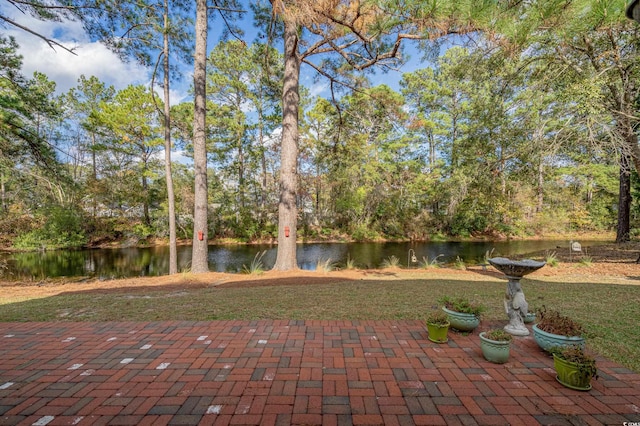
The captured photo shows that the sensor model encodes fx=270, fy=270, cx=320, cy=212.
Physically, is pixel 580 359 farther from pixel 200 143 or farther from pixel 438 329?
pixel 200 143

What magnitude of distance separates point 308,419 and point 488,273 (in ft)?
23.0

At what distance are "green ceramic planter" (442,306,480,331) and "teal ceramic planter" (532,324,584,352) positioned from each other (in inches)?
20.6

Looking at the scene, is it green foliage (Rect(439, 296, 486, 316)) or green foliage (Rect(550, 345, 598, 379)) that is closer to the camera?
green foliage (Rect(550, 345, 598, 379))

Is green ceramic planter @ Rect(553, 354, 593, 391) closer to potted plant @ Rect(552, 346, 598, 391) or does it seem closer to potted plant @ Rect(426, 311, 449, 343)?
potted plant @ Rect(552, 346, 598, 391)

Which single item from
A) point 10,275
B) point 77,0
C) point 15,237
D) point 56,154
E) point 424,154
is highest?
point 424,154

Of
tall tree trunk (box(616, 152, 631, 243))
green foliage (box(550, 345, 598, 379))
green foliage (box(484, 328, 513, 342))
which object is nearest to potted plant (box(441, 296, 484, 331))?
green foliage (box(484, 328, 513, 342))

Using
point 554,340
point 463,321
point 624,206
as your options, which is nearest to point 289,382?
point 463,321

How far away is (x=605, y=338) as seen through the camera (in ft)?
9.17

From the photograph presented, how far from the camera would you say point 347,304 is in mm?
4055

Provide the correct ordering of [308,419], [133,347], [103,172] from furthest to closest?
1. [103,172]
2. [133,347]
3. [308,419]

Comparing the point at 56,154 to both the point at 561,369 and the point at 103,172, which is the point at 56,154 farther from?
the point at 103,172

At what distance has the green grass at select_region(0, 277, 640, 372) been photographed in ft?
10.9

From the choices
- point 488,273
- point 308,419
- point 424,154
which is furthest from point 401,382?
point 424,154

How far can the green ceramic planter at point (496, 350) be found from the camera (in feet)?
7.41
